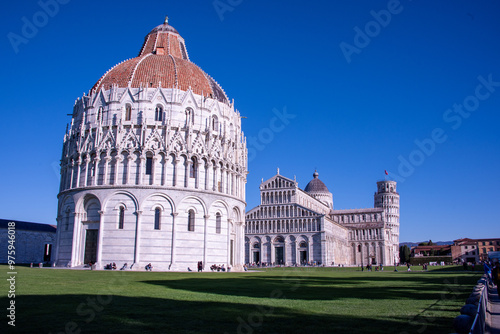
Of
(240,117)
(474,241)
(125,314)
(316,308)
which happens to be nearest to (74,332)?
(125,314)

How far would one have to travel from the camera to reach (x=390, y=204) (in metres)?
147

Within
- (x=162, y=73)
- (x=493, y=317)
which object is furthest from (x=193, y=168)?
(x=493, y=317)

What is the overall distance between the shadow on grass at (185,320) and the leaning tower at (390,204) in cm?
14082

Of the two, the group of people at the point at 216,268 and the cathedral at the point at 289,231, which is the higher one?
the cathedral at the point at 289,231

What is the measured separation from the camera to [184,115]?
4531 centimetres

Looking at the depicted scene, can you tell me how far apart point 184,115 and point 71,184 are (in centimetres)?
1372

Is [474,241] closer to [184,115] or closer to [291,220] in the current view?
[291,220]

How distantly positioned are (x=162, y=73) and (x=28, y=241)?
4781cm

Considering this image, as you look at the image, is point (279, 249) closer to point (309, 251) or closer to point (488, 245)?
point (309, 251)

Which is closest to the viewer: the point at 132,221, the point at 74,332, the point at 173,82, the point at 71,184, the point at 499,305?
the point at 74,332

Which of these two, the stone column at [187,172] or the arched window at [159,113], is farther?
the arched window at [159,113]

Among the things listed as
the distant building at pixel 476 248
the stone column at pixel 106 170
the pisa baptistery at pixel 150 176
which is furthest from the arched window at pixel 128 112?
the distant building at pixel 476 248

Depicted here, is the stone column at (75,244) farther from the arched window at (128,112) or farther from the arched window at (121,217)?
the arched window at (128,112)

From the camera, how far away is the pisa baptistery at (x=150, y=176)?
41.2 m
